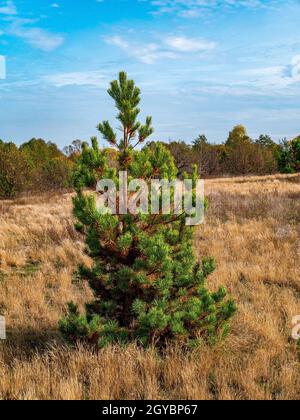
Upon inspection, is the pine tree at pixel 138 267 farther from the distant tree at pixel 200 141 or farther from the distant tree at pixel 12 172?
the distant tree at pixel 200 141

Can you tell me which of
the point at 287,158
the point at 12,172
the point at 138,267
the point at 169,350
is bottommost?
the point at 169,350

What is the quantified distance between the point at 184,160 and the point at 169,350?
21.2 meters

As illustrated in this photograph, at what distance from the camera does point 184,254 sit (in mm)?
4613

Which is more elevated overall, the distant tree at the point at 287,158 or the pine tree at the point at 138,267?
the distant tree at the point at 287,158

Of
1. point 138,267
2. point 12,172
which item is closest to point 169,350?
point 138,267

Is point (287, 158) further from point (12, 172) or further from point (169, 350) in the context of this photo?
point (169, 350)

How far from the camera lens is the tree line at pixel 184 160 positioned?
3014 cm

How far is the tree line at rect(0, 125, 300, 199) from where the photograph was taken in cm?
3014

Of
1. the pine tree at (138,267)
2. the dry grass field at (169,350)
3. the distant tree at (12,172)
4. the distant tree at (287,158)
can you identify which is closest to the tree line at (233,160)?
the distant tree at (287,158)

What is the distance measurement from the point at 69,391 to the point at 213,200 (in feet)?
51.2

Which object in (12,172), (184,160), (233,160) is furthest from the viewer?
(233,160)

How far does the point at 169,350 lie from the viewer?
172 inches

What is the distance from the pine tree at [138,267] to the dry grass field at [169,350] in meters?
0.25

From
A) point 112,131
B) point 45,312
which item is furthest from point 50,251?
point 112,131
